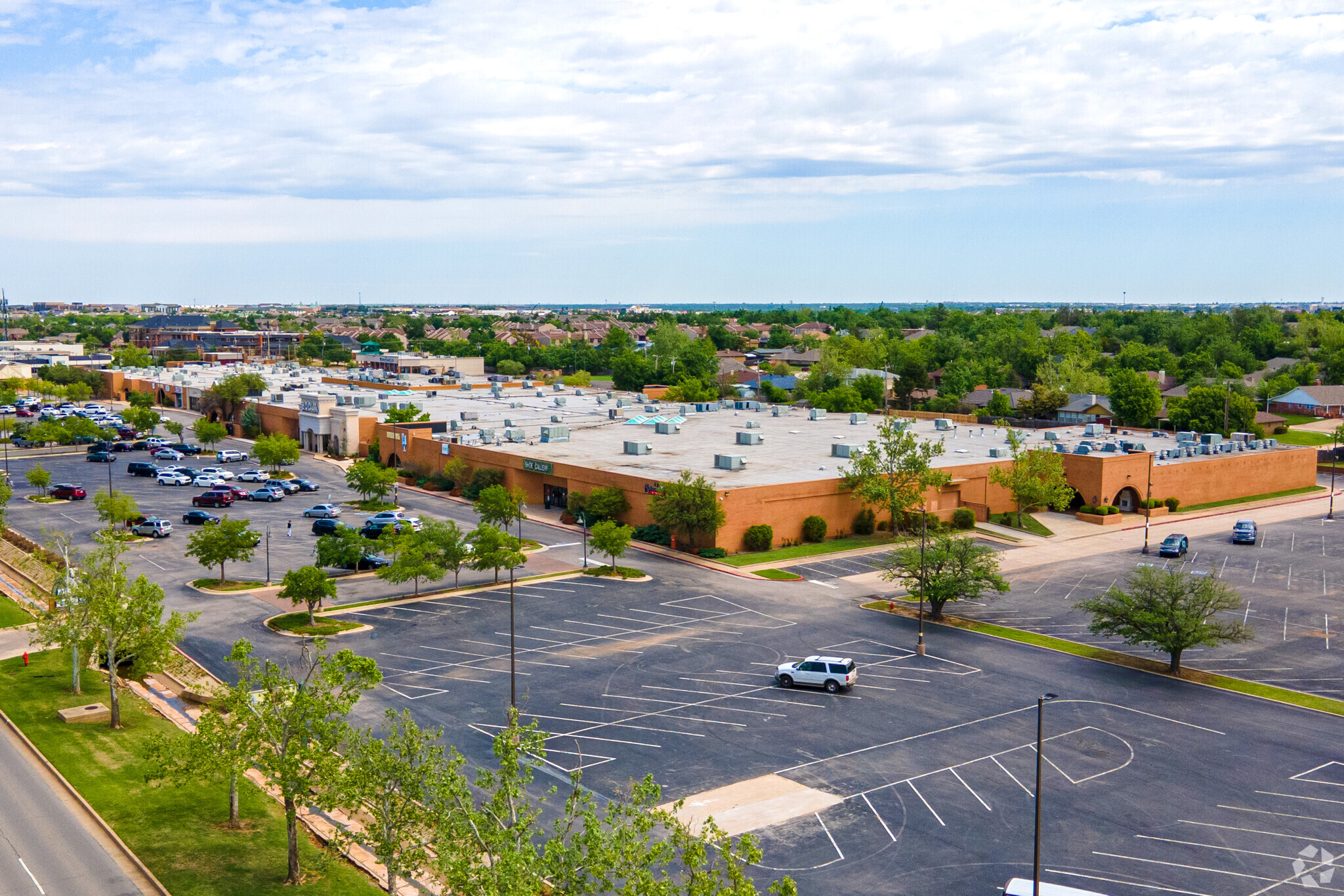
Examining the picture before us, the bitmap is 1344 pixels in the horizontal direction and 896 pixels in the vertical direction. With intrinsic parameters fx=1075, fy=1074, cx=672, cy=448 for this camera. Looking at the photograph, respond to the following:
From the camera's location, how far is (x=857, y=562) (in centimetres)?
6303

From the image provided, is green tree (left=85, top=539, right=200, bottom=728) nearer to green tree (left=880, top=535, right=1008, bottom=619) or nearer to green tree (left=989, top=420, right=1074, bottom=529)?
green tree (left=880, top=535, right=1008, bottom=619)

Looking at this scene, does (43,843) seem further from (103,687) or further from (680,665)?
(680,665)

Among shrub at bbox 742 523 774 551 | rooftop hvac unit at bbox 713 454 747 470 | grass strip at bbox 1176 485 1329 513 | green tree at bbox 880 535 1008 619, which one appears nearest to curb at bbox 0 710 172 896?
green tree at bbox 880 535 1008 619

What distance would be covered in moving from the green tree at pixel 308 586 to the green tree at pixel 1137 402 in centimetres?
10188

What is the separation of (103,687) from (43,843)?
13654 millimetres

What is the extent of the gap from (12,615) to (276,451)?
4237 centimetres

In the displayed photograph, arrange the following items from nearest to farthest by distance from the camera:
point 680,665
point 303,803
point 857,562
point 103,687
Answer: point 303,803 → point 103,687 → point 680,665 → point 857,562

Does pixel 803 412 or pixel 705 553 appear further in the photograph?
pixel 803 412

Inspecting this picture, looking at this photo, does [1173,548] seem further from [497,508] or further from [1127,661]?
[497,508]

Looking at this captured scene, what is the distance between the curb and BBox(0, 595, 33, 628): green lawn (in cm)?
1288

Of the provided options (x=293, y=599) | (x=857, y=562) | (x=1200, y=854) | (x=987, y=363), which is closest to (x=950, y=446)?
(x=857, y=562)

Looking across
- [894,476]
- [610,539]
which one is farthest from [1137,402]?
[610,539]

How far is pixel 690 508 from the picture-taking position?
6256 cm

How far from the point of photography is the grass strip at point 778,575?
5850 cm
